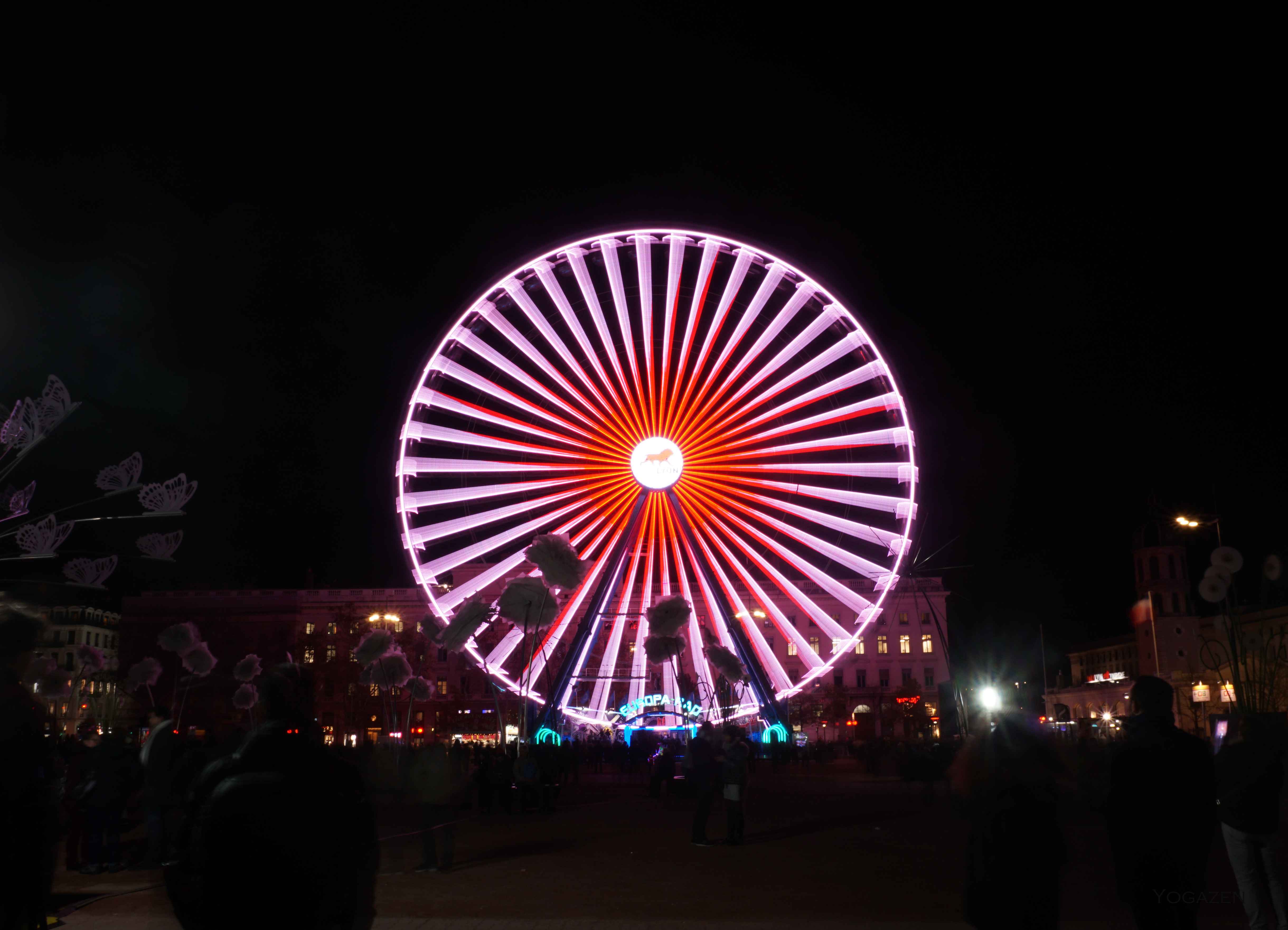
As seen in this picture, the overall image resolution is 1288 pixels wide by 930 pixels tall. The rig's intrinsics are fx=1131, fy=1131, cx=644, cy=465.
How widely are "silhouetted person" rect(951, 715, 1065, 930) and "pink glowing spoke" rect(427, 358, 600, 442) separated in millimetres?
26575

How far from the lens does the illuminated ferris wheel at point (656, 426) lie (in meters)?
31.0

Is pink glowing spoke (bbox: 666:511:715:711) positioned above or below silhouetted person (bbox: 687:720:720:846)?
above

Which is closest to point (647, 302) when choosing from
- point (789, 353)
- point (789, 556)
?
point (789, 353)

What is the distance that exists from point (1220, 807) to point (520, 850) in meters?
9.36

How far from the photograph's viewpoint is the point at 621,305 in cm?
3175

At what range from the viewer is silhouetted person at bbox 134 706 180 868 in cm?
1226

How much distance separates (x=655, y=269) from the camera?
32188mm

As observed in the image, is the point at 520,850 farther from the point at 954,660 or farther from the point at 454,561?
the point at 954,660

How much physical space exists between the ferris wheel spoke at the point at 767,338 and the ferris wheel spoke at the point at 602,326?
1.67 metres

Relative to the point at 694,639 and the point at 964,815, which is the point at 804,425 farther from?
the point at 964,815

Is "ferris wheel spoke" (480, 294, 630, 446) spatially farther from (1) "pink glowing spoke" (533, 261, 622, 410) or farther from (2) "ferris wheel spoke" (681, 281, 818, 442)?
(2) "ferris wheel spoke" (681, 281, 818, 442)

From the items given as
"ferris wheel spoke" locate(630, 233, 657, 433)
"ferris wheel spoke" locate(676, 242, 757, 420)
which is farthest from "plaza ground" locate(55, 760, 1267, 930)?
"ferris wheel spoke" locate(630, 233, 657, 433)

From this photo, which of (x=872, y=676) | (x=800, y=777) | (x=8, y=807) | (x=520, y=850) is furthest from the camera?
(x=872, y=676)

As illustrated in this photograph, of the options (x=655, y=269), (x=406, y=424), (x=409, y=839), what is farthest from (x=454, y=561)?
(x=409, y=839)
